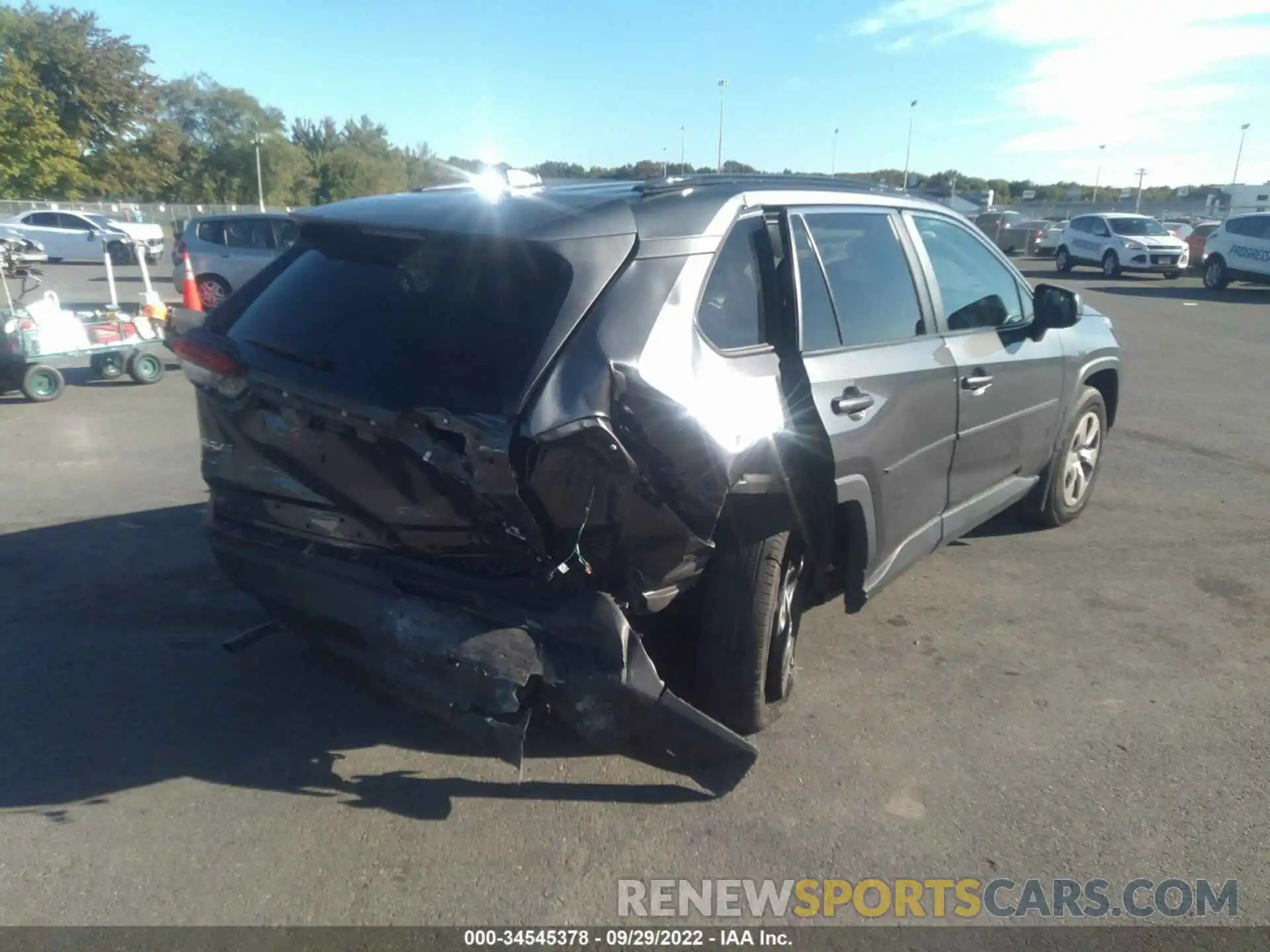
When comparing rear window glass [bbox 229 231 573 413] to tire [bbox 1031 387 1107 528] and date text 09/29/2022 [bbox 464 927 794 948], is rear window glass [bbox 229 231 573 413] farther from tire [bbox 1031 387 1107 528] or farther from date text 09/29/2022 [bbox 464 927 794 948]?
tire [bbox 1031 387 1107 528]

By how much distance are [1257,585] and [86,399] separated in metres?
10.0

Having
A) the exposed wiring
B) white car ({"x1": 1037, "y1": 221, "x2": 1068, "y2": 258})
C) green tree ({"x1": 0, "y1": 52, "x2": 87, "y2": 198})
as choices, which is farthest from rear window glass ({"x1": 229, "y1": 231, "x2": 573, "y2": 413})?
green tree ({"x1": 0, "y1": 52, "x2": 87, "y2": 198})

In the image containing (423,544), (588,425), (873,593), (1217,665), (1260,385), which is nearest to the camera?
(588,425)

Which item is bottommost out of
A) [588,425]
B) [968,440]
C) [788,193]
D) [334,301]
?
[968,440]

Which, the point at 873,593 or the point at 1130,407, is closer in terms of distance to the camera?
the point at 873,593

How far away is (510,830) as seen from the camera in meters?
3.22

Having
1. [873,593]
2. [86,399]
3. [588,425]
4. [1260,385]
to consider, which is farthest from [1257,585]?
[86,399]

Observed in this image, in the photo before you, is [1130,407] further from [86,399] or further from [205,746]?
[86,399]

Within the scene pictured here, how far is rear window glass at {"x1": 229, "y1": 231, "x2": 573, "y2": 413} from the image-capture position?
9.80ft

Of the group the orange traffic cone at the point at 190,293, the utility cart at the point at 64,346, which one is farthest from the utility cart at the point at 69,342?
the orange traffic cone at the point at 190,293

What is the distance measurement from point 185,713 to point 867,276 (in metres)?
3.27

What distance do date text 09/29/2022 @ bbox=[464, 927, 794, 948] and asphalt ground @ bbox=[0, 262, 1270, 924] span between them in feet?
0.19

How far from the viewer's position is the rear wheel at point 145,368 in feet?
35.0

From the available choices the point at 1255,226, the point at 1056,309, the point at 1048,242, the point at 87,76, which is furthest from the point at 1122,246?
the point at 87,76
